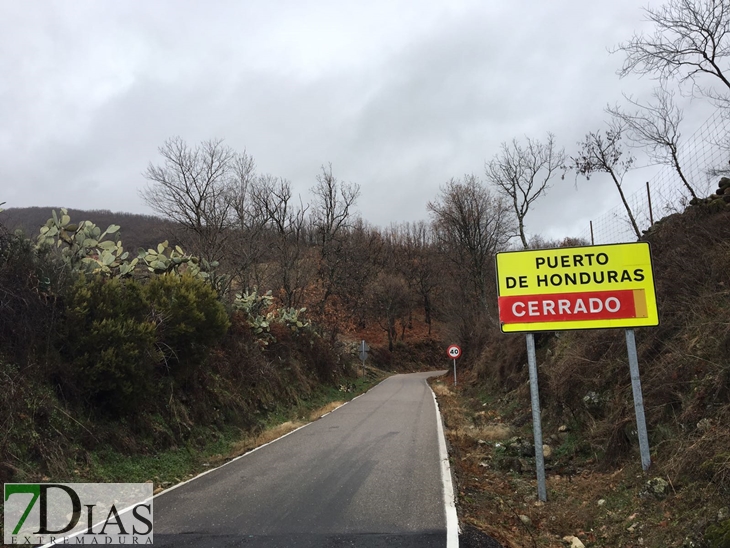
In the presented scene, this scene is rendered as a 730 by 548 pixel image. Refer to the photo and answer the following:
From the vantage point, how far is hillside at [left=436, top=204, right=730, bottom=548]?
5020 millimetres

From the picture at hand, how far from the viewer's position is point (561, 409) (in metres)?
10.0

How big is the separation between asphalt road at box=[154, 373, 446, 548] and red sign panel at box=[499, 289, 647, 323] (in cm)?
288

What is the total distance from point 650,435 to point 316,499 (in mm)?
4797

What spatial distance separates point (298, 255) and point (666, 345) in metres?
26.5

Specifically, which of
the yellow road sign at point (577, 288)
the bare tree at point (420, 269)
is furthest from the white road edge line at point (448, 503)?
the bare tree at point (420, 269)

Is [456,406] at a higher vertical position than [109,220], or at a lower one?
lower

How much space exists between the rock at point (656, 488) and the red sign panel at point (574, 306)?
218cm

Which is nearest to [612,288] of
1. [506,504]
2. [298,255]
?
[506,504]

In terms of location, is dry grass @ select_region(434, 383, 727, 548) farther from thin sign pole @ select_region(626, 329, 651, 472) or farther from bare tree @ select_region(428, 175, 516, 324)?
bare tree @ select_region(428, 175, 516, 324)

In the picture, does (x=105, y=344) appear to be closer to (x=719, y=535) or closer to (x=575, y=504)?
(x=575, y=504)

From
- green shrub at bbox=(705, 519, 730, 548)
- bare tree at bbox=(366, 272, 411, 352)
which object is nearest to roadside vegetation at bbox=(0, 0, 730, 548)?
green shrub at bbox=(705, 519, 730, 548)

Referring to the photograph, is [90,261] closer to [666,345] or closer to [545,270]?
[545,270]

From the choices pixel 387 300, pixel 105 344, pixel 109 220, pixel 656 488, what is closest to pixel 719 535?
pixel 656 488

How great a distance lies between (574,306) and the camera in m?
6.99
